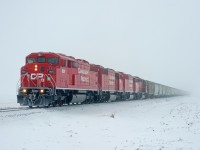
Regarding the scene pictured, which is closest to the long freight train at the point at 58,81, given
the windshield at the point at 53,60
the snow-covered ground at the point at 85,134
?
the windshield at the point at 53,60

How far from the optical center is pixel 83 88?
28.4m

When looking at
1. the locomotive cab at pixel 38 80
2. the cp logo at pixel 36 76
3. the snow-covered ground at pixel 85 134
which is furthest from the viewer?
the cp logo at pixel 36 76

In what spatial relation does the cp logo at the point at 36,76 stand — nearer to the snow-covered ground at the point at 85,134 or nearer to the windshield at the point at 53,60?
the windshield at the point at 53,60

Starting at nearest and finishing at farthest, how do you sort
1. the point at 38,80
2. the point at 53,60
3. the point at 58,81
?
the point at 38,80 → the point at 58,81 → the point at 53,60

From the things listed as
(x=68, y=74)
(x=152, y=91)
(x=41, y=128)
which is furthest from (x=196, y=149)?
(x=152, y=91)

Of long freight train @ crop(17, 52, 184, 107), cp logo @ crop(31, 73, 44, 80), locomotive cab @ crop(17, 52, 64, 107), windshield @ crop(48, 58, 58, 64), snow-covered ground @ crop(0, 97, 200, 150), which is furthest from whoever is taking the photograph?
windshield @ crop(48, 58, 58, 64)

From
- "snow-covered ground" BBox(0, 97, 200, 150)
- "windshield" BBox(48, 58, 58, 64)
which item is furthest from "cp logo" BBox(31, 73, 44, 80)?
"snow-covered ground" BBox(0, 97, 200, 150)

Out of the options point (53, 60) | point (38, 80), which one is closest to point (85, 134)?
point (38, 80)

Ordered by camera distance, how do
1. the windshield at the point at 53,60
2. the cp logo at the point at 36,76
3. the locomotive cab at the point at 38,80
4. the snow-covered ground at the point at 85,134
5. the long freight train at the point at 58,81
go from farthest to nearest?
the windshield at the point at 53,60, the cp logo at the point at 36,76, the long freight train at the point at 58,81, the locomotive cab at the point at 38,80, the snow-covered ground at the point at 85,134

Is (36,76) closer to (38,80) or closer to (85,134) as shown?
(38,80)

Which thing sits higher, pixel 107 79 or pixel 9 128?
pixel 107 79

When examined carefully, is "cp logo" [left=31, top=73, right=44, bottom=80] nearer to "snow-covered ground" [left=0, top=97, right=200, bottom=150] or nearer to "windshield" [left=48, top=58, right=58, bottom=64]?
"windshield" [left=48, top=58, right=58, bottom=64]

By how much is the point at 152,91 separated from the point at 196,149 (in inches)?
1976

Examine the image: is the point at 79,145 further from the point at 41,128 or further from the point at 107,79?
the point at 107,79
